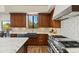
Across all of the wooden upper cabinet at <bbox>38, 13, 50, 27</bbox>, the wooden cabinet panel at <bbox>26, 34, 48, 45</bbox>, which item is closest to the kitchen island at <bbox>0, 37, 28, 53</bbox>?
the wooden cabinet panel at <bbox>26, 34, 48, 45</bbox>

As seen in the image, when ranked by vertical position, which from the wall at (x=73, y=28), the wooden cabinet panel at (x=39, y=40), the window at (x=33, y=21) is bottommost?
the wooden cabinet panel at (x=39, y=40)

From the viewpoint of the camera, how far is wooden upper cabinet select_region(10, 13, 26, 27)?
7.86m

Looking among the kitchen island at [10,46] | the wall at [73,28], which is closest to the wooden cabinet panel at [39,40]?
the wall at [73,28]

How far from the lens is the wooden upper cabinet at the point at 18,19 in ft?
25.8

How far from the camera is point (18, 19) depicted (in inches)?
310

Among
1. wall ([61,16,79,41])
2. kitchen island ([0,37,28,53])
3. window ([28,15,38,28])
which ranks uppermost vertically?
window ([28,15,38,28])

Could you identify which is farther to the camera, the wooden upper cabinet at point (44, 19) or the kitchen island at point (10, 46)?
the wooden upper cabinet at point (44, 19)

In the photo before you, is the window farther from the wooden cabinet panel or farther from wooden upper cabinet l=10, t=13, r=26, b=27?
the wooden cabinet panel

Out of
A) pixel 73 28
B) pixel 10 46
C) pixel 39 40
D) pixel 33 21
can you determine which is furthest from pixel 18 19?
pixel 10 46

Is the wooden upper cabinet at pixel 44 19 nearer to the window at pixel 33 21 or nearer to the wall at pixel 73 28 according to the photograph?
the window at pixel 33 21
